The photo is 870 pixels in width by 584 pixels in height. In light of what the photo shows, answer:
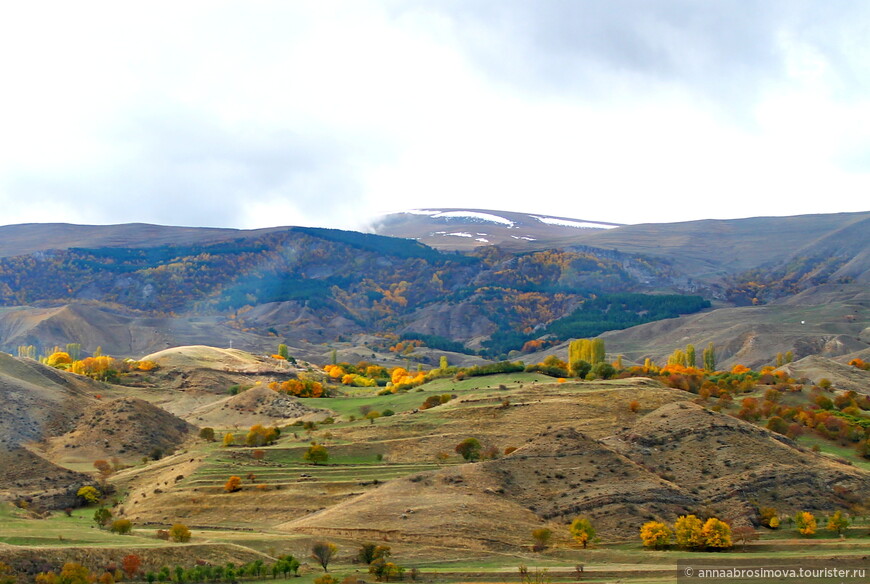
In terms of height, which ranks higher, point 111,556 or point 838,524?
point 111,556

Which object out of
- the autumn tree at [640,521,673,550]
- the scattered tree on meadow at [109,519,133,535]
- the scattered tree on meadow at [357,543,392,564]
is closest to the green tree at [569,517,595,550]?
the autumn tree at [640,521,673,550]

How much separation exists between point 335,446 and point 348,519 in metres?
25.5

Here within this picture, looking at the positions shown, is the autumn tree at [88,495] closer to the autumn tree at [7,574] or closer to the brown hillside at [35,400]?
the brown hillside at [35,400]

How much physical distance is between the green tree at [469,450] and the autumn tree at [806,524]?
93.6 feet

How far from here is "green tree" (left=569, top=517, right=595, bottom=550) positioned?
2534 inches

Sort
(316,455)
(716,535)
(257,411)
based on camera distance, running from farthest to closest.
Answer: (257,411) < (316,455) < (716,535)

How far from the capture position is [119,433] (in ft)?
355

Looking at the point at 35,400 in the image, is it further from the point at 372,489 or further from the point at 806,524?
the point at 806,524

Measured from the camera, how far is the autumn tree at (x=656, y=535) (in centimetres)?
6291

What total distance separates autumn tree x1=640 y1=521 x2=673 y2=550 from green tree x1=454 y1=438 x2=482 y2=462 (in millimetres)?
23385

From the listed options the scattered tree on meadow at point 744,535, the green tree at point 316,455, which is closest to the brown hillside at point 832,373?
the scattered tree on meadow at point 744,535

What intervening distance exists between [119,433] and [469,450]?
4629 centimetres

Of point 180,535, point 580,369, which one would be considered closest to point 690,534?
point 180,535

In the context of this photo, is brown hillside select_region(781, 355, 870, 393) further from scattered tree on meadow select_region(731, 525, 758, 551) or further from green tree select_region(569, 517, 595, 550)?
green tree select_region(569, 517, 595, 550)
